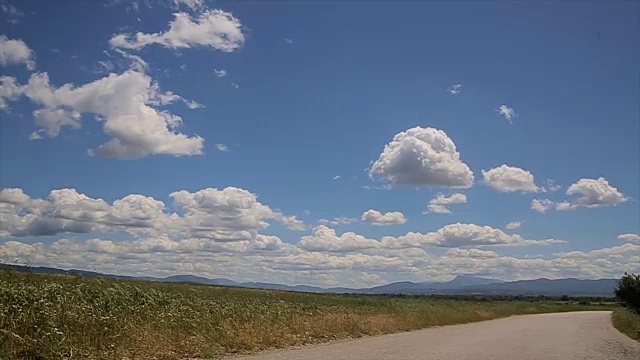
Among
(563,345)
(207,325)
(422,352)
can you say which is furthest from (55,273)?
(563,345)

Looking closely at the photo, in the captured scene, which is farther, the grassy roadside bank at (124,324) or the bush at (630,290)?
the bush at (630,290)

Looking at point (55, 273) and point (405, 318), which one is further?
point (405, 318)

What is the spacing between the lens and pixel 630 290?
4925 cm

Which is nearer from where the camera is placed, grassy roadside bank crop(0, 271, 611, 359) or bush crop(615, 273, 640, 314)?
grassy roadside bank crop(0, 271, 611, 359)

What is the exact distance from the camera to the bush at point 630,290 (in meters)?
48.1

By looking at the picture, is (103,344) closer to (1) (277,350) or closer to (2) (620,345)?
(1) (277,350)

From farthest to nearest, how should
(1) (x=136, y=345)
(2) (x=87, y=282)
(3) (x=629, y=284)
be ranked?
(3) (x=629, y=284) < (2) (x=87, y=282) < (1) (x=136, y=345)

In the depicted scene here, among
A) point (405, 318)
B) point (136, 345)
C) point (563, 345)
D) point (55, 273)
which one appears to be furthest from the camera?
point (405, 318)

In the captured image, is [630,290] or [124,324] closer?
[124,324]

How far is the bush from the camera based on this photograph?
158 feet

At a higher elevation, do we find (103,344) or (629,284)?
(629,284)

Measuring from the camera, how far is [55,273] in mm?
23969

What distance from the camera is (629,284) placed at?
161ft

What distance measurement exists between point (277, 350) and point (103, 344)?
21.7 feet
